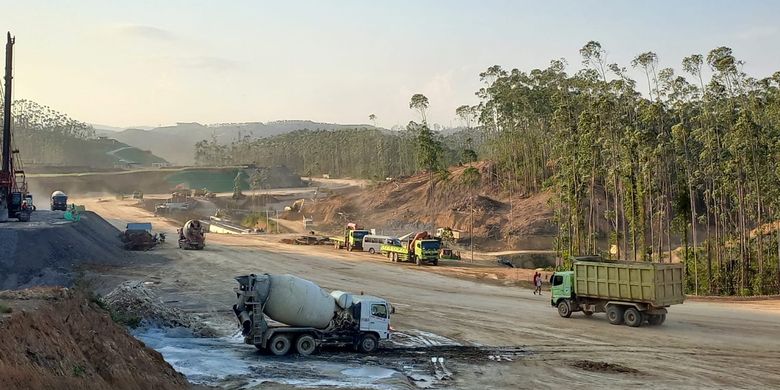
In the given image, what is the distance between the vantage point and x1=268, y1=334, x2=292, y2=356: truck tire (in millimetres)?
24000

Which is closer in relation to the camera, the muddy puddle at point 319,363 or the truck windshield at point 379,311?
the muddy puddle at point 319,363

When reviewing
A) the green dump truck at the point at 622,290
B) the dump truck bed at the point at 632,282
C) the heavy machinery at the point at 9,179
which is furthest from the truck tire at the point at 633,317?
the heavy machinery at the point at 9,179

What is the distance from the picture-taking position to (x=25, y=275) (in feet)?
139

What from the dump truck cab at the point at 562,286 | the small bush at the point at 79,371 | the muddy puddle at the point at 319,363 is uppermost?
the dump truck cab at the point at 562,286

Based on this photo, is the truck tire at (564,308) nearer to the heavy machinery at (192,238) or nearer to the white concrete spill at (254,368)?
the white concrete spill at (254,368)

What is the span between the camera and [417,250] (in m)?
61.4

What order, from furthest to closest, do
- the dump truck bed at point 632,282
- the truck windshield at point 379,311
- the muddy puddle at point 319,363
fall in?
1. the dump truck bed at point 632,282
2. the truck windshield at point 379,311
3. the muddy puddle at point 319,363

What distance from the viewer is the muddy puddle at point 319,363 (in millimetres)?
21000

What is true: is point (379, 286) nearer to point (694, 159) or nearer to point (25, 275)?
point (25, 275)

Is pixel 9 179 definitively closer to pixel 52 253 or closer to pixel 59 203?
pixel 52 253

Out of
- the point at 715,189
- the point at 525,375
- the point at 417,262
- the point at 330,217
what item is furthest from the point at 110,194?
the point at 525,375

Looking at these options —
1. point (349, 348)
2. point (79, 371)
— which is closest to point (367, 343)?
point (349, 348)

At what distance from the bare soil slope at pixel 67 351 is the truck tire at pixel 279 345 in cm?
561

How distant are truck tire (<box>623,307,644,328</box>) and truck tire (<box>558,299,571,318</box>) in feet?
9.34
